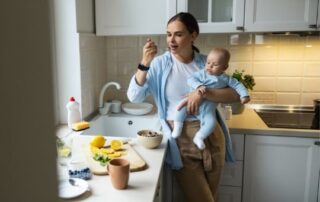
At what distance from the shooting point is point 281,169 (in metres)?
1.92

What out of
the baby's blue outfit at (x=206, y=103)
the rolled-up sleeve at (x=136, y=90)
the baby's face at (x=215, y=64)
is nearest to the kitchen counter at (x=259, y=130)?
the baby's blue outfit at (x=206, y=103)

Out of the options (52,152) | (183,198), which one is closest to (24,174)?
(52,152)

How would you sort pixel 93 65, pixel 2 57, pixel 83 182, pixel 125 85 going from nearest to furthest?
pixel 2 57 < pixel 83 182 < pixel 93 65 < pixel 125 85

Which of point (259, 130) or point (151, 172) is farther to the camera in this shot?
point (259, 130)

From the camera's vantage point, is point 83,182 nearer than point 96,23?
Yes

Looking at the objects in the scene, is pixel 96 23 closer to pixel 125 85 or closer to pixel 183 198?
pixel 125 85

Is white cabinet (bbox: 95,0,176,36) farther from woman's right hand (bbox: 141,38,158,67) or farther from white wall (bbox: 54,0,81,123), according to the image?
woman's right hand (bbox: 141,38,158,67)

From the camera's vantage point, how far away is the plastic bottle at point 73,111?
73.2 inches

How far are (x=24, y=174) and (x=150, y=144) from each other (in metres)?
1.15

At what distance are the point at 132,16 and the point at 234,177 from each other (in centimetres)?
123

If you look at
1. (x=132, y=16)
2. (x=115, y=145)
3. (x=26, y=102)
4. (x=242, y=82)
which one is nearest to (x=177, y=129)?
(x=115, y=145)

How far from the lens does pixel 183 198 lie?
6.10ft

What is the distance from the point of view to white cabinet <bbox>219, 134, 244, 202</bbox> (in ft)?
6.29

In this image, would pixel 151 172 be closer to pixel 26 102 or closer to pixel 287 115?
pixel 26 102
